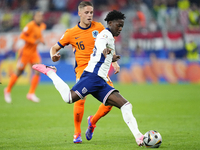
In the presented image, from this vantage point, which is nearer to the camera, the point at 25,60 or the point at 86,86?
the point at 86,86

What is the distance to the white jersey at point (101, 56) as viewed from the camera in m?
4.75

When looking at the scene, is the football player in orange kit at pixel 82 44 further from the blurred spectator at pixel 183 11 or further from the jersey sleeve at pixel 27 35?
the blurred spectator at pixel 183 11

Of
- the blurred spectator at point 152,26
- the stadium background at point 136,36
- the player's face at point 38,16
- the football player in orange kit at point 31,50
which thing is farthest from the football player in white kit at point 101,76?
the blurred spectator at point 152,26

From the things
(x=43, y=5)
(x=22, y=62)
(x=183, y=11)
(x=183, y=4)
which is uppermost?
(x=183, y=4)

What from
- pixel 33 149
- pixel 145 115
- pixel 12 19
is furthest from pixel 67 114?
pixel 12 19

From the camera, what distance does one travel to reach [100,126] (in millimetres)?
7039

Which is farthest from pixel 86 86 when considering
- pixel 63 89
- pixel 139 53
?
pixel 139 53

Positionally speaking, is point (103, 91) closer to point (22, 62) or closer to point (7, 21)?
point (22, 62)

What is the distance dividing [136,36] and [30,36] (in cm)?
1084

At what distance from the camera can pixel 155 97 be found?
12.4 m

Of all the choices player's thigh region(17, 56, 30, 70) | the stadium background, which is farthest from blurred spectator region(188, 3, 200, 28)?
player's thigh region(17, 56, 30, 70)

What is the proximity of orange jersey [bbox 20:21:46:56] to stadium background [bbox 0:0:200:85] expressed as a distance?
24.1ft

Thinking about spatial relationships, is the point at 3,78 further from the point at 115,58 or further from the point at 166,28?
the point at 115,58

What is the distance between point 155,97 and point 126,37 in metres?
9.68
